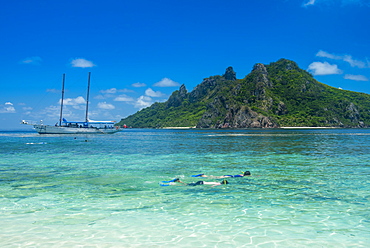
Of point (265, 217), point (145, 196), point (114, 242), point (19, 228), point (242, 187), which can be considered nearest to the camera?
point (114, 242)

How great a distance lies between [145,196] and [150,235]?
631cm

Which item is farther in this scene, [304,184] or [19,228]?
[304,184]

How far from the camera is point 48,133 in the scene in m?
142

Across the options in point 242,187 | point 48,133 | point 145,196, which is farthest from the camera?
point 48,133

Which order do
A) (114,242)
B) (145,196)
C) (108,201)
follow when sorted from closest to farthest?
(114,242)
(108,201)
(145,196)

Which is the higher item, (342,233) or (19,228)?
(342,233)

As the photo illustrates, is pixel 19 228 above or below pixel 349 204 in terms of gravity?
below

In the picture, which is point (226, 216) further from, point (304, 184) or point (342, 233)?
point (304, 184)

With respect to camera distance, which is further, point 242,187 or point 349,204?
point 242,187

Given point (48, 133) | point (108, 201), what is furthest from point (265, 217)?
point (48, 133)

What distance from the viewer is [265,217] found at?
12.6 meters

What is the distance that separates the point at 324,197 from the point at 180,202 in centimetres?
804

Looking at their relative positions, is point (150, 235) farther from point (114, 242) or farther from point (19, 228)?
point (19, 228)

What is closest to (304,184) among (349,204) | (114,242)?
(349,204)
